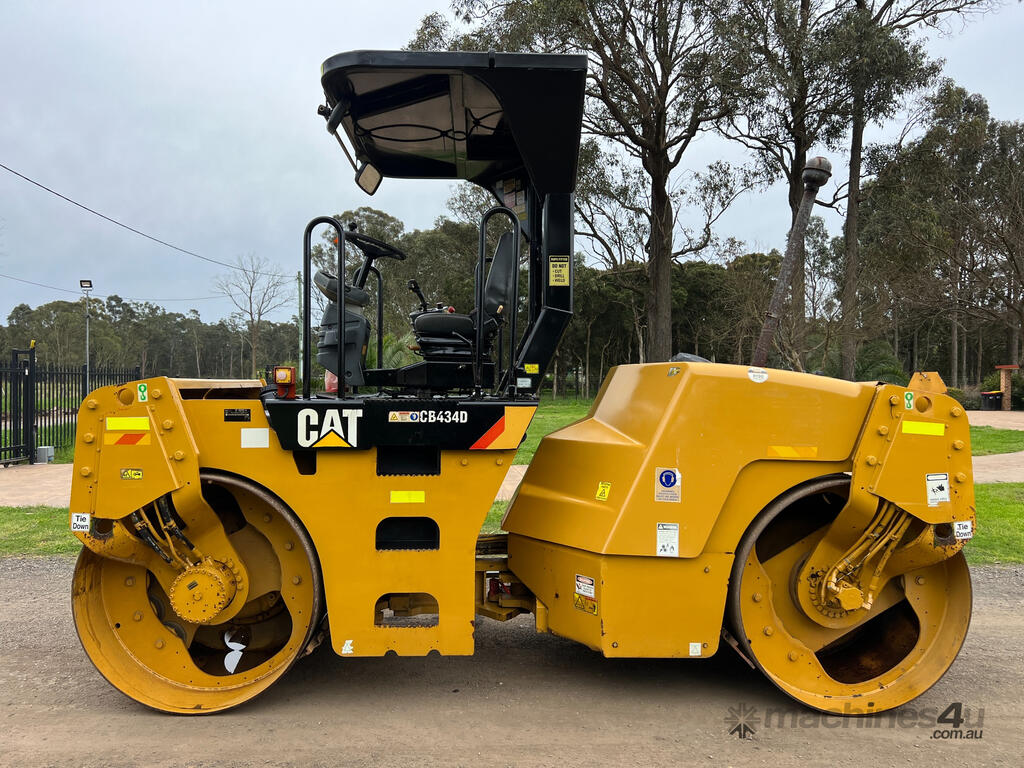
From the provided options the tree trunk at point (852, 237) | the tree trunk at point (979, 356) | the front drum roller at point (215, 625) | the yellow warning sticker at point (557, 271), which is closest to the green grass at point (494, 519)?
the front drum roller at point (215, 625)

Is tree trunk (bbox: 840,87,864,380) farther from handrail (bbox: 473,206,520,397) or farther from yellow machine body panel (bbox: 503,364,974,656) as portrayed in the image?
handrail (bbox: 473,206,520,397)

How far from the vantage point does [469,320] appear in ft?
12.6

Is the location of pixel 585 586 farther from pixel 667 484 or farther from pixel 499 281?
pixel 499 281

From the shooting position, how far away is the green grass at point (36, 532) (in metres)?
6.71

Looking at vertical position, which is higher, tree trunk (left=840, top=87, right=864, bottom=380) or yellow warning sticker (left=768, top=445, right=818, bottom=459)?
tree trunk (left=840, top=87, right=864, bottom=380)

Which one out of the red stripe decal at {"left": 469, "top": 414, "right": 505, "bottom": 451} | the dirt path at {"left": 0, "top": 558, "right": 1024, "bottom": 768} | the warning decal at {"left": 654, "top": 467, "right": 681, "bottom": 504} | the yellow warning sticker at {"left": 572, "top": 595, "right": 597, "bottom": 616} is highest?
the red stripe decal at {"left": 469, "top": 414, "right": 505, "bottom": 451}

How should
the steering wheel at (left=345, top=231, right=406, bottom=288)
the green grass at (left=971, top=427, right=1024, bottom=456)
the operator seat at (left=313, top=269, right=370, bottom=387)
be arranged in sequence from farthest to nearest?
1. the green grass at (left=971, top=427, right=1024, bottom=456)
2. the steering wheel at (left=345, top=231, right=406, bottom=288)
3. the operator seat at (left=313, top=269, right=370, bottom=387)

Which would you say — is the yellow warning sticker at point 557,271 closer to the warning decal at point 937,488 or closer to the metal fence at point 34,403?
the warning decal at point 937,488

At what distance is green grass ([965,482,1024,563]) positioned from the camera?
675 cm

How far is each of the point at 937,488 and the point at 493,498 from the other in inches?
80.4

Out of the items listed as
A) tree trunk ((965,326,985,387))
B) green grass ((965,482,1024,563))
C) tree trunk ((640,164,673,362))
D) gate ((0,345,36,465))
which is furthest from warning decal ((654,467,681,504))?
tree trunk ((965,326,985,387))

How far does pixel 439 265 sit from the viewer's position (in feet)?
101

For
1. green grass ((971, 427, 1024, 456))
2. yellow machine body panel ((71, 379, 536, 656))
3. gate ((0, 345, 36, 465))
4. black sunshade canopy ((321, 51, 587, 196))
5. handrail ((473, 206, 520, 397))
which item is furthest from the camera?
green grass ((971, 427, 1024, 456))

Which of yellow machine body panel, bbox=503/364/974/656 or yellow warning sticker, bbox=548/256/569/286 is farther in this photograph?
yellow warning sticker, bbox=548/256/569/286
